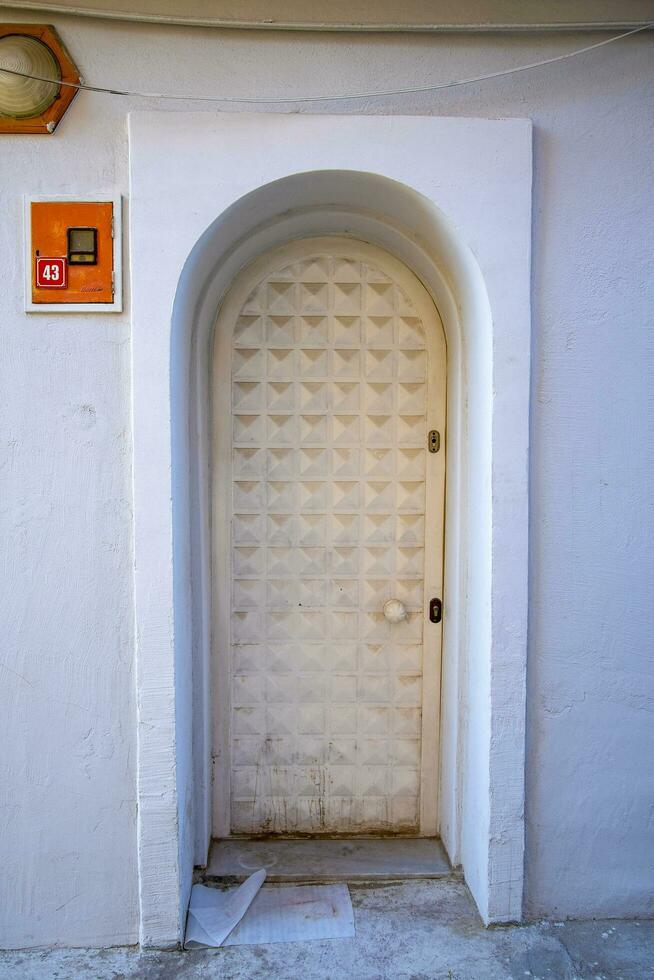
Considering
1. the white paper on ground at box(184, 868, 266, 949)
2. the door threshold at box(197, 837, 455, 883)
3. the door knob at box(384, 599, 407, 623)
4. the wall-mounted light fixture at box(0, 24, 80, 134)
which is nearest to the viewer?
the wall-mounted light fixture at box(0, 24, 80, 134)

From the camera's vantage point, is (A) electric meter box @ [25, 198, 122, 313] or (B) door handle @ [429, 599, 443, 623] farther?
(B) door handle @ [429, 599, 443, 623]

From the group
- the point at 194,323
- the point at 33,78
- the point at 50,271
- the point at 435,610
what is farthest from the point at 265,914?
the point at 33,78

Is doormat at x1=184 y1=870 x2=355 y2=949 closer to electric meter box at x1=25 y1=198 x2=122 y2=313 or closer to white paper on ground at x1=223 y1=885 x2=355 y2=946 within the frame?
white paper on ground at x1=223 y1=885 x2=355 y2=946

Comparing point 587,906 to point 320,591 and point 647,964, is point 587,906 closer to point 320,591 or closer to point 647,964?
point 647,964

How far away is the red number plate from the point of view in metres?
2.63

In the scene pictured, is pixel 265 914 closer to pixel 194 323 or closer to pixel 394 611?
pixel 394 611

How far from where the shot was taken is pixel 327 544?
10.7 ft

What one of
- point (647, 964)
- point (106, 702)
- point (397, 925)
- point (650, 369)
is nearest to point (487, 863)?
point (397, 925)

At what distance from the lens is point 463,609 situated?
3.09 meters

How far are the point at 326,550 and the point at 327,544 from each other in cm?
3

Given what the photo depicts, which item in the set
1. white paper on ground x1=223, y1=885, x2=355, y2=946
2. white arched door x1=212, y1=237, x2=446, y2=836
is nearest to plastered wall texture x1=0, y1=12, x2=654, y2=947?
white paper on ground x1=223, y1=885, x2=355, y2=946

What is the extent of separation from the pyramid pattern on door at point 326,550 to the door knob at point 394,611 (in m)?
0.06

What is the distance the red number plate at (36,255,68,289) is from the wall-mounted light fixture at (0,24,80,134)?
48cm

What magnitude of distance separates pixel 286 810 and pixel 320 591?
1.06 meters
